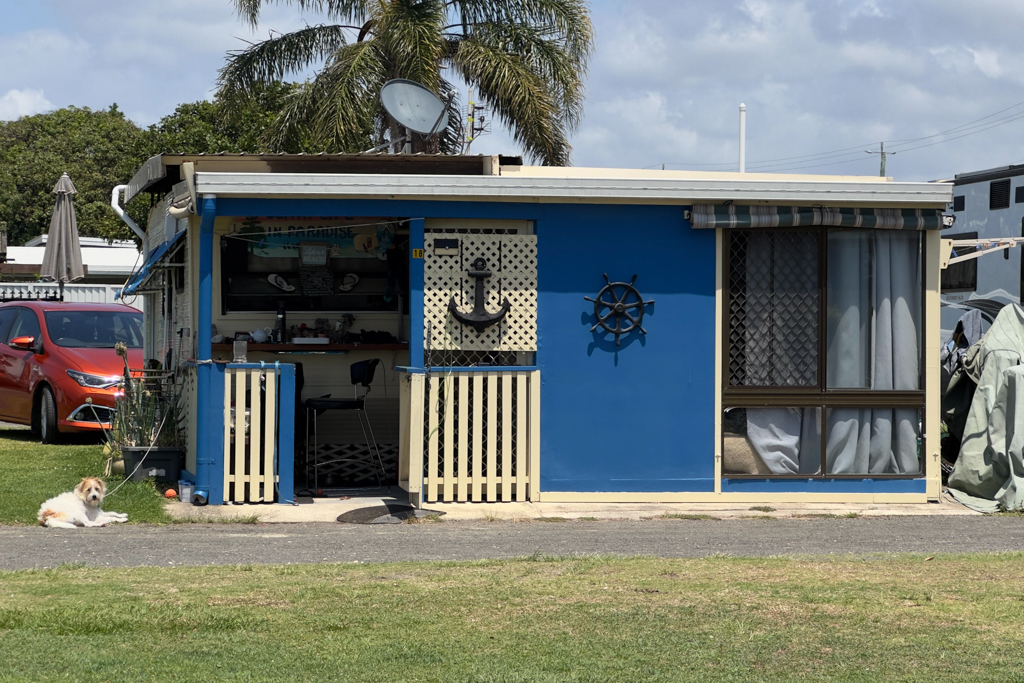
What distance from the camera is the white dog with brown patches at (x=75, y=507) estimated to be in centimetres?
797

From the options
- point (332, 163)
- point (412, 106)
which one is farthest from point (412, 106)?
point (332, 163)

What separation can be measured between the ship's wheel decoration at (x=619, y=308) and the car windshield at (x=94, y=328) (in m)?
6.73

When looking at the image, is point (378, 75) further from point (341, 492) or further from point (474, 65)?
point (341, 492)

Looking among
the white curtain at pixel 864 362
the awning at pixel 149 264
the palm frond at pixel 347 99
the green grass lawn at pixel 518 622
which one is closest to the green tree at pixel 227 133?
the palm frond at pixel 347 99

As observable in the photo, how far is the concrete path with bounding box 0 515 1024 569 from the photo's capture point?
7.05 metres

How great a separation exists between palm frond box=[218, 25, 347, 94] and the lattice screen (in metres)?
10.9

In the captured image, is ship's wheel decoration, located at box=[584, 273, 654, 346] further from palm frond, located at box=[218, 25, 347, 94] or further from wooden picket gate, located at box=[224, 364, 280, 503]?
palm frond, located at box=[218, 25, 347, 94]

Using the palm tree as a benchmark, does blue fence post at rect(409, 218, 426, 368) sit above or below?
below

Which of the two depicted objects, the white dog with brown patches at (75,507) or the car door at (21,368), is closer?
the white dog with brown patches at (75,507)

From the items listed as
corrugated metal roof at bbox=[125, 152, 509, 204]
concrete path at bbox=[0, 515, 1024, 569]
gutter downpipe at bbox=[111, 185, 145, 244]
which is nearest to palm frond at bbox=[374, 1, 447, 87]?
gutter downpipe at bbox=[111, 185, 145, 244]

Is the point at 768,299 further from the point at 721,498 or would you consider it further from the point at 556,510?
the point at 556,510

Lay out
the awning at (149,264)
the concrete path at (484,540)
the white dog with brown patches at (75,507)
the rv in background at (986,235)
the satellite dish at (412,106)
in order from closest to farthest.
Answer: the concrete path at (484,540) → the white dog with brown patches at (75,507) → the awning at (149,264) → the satellite dish at (412,106) → the rv in background at (986,235)

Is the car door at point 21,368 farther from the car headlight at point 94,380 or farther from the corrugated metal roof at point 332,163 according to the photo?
the corrugated metal roof at point 332,163

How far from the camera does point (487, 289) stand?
9.36 m
